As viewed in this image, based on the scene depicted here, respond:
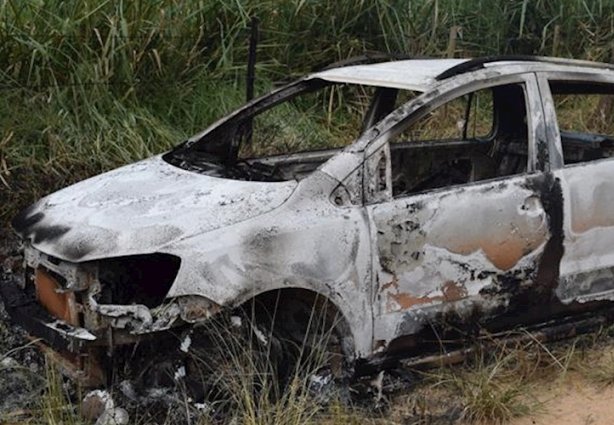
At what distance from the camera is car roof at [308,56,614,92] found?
15.7 feet

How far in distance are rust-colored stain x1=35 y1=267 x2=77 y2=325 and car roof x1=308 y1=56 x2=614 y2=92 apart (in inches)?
70.9

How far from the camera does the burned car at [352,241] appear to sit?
164 inches

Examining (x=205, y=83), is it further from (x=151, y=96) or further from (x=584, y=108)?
(x=584, y=108)

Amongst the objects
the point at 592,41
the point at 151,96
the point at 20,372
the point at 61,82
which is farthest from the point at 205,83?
the point at 592,41

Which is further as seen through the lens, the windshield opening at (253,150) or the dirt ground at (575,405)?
the windshield opening at (253,150)

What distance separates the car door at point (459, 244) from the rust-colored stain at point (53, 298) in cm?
134

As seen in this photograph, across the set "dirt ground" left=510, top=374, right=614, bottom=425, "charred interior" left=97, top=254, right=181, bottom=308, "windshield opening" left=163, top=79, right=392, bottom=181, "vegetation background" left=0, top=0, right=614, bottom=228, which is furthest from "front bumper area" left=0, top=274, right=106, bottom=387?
"vegetation background" left=0, top=0, right=614, bottom=228

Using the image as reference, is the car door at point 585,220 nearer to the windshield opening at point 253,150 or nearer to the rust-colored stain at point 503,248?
the rust-colored stain at point 503,248

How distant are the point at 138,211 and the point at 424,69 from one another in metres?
1.64

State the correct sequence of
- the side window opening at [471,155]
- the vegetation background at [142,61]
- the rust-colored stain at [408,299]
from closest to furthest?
the rust-colored stain at [408,299]
the side window opening at [471,155]
the vegetation background at [142,61]

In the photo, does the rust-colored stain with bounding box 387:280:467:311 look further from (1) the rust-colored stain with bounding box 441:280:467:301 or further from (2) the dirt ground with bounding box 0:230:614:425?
(2) the dirt ground with bounding box 0:230:614:425

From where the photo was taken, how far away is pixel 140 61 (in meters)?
7.62

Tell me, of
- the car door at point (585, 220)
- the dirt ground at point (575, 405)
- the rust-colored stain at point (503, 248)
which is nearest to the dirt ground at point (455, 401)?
the dirt ground at point (575, 405)

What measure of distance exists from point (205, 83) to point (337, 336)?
4058 millimetres
